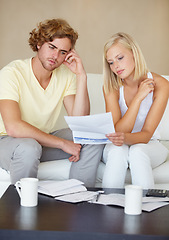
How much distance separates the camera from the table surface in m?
1.11

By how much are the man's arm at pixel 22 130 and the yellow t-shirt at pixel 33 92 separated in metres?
0.06

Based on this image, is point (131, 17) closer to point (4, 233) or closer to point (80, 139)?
point (80, 139)

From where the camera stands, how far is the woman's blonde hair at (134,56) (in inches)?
91.0

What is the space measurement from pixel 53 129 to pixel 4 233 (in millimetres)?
1586

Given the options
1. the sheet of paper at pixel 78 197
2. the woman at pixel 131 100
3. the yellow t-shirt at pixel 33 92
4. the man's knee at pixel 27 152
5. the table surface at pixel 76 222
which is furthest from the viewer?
the yellow t-shirt at pixel 33 92

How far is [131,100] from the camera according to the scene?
241 cm

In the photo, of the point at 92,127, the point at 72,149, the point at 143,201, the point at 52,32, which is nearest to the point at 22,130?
the point at 72,149

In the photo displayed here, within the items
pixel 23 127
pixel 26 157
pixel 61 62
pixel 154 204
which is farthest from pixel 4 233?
pixel 61 62

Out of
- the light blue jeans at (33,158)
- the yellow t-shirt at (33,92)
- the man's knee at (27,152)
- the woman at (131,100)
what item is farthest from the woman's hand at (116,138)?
the yellow t-shirt at (33,92)

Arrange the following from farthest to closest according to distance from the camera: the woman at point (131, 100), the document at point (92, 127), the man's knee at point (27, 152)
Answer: the woman at point (131, 100) → the man's knee at point (27, 152) → the document at point (92, 127)

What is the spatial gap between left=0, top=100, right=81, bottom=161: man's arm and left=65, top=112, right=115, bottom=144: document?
0.19 metres

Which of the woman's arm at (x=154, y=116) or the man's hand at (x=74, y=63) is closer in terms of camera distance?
the woman's arm at (x=154, y=116)

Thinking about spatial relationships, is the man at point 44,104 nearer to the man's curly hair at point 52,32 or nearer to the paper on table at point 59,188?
the man's curly hair at point 52,32

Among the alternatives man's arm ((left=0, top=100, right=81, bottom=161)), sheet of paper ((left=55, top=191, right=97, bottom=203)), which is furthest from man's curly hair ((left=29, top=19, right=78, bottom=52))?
sheet of paper ((left=55, top=191, right=97, bottom=203))
